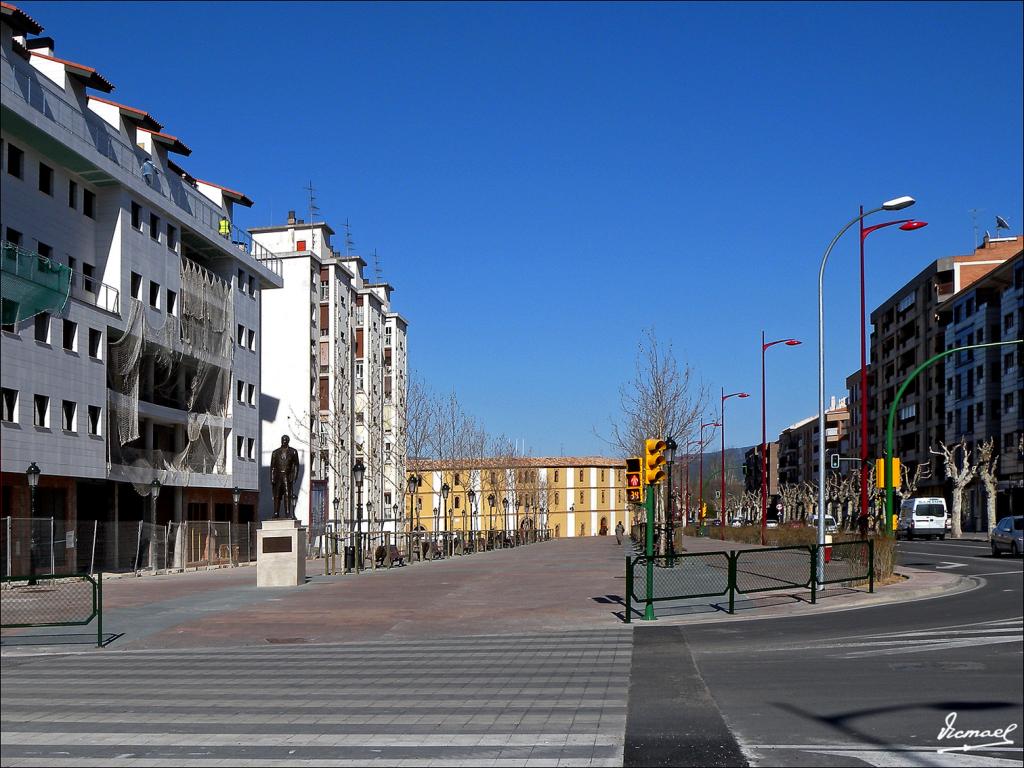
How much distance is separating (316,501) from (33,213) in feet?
144

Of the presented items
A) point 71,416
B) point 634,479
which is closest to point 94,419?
point 71,416

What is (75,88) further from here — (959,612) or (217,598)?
(959,612)

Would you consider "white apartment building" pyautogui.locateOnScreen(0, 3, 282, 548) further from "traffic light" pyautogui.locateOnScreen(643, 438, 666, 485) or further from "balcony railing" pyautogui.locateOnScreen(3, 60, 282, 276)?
"traffic light" pyautogui.locateOnScreen(643, 438, 666, 485)

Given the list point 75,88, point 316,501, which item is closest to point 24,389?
point 75,88

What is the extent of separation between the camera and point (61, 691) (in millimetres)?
10523

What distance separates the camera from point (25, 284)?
10180mm

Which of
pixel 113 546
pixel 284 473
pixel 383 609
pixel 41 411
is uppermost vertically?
pixel 41 411

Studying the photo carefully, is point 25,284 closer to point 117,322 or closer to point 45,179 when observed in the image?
point 45,179

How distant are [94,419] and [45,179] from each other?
360 inches

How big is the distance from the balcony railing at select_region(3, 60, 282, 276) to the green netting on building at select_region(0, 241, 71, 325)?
82.9 feet

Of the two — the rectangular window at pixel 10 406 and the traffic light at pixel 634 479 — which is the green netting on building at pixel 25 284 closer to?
the traffic light at pixel 634 479

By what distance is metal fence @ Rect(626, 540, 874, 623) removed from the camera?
1999 cm

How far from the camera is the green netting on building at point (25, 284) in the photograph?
32.3 ft

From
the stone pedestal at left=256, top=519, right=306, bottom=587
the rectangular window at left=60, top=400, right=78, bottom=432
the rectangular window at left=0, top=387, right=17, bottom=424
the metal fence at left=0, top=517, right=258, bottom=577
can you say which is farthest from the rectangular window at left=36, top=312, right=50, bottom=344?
the stone pedestal at left=256, top=519, right=306, bottom=587
